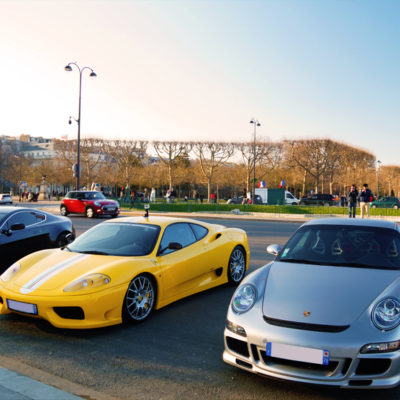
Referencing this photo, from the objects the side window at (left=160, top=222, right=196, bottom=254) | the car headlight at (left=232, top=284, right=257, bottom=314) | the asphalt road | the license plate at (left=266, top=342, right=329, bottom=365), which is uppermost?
the side window at (left=160, top=222, right=196, bottom=254)

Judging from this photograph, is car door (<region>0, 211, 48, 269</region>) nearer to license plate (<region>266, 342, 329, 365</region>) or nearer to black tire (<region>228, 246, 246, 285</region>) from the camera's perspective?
black tire (<region>228, 246, 246, 285</region>)

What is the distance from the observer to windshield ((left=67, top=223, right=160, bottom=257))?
5672 mm

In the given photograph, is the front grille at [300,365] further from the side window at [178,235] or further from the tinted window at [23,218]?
the tinted window at [23,218]

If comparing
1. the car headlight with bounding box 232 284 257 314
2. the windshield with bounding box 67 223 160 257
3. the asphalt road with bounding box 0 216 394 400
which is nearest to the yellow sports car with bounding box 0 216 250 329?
the windshield with bounding box 67 223 160 257

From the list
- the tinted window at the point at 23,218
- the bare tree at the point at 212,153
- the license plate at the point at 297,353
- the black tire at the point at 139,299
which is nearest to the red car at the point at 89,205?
the tinted window at the point at 23,218

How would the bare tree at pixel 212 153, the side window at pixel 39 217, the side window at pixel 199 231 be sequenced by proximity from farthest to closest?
1. the bare tree at pixel 212 153
2. the side window at pixel 39 217
3. the side window at pixel 199 231

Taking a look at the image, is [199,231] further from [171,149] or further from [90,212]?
[171,149]

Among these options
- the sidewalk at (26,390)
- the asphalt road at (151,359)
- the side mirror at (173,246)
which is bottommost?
the asphalt road at (151,359)

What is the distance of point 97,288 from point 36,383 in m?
1.33

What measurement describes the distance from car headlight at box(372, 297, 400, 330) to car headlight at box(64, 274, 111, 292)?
2824 mm

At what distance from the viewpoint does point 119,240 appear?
19.5 ft

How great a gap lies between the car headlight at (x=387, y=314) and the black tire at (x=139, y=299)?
275cm

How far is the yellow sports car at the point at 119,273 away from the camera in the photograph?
15.3 feet

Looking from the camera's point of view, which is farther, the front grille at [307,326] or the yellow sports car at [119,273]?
the yellow sports car at [119,273]
